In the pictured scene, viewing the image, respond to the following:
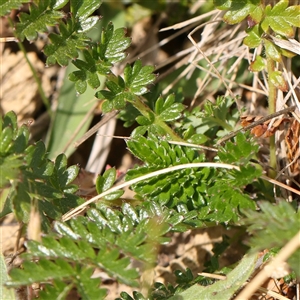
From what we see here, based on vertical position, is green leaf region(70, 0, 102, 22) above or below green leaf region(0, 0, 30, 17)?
below

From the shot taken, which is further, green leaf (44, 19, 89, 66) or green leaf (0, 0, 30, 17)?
green leaf (44, 19, 89, 66)

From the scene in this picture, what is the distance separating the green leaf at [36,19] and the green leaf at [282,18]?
769 millimetres

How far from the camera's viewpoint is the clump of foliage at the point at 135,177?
1549 mm

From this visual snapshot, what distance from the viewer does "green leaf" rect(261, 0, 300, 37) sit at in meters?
1.89

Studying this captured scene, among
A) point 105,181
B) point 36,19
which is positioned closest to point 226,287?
point 105,181

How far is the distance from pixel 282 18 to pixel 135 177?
810mm

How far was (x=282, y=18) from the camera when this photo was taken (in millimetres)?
1907

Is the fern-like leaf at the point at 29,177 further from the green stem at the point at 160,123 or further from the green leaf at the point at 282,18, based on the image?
the green leaf at the point at 282,18

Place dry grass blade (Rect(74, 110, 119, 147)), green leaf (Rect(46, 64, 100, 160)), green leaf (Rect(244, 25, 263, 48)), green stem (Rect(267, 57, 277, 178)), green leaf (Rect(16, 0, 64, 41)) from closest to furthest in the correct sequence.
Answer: green leaf (Rect(16, 0, 64, 41)), green leaf (Rect(244, 25, 263, 48)), green stem (Rect(267, 57, 277, 178)), dry grass blade (Rect(74, 110, 119, 147)), green leaf (Rect(46, 64, 100, 160))

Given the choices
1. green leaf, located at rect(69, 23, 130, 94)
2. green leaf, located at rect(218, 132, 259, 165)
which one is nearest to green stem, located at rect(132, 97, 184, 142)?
green leaf, located at rect(69, 23, 130, 94)

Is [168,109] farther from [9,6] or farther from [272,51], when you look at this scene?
[9,6]

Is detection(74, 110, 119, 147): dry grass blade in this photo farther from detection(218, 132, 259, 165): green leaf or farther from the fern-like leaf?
detection(218, 132, 259, 165): green leaf

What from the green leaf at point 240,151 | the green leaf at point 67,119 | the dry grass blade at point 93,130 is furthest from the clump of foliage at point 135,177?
the green leaf at point 67,119

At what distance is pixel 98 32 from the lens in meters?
Answer: 3.04
